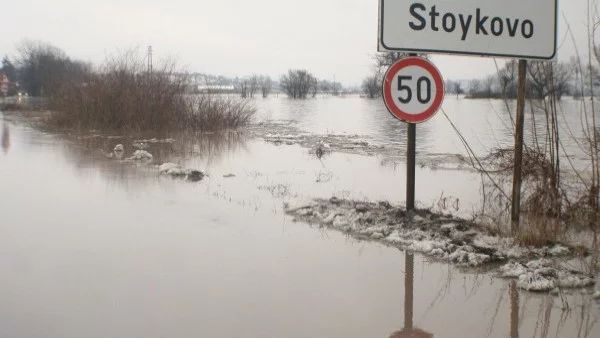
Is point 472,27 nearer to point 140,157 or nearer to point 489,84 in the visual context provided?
point 489,84

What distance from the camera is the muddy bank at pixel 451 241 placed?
14.8 feet

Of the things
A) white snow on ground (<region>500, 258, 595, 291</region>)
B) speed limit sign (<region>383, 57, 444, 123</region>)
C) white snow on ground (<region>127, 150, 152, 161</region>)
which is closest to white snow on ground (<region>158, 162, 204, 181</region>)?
white snow on ground (<region>127, 150, 152, 161</region>)

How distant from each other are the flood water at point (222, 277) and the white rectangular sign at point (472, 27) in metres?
2.27

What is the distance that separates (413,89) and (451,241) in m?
1.79

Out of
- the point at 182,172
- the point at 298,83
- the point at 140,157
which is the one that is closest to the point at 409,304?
the point at 182,172

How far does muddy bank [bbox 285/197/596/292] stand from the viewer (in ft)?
14.8

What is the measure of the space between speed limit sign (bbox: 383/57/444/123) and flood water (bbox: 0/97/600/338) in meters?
1.59

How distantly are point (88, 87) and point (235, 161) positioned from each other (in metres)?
14.8

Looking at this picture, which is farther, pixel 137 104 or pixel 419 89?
pixel 137 104

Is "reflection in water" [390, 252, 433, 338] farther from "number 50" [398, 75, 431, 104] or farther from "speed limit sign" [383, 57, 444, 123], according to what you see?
"number 50" [398, 75, 431, 104]

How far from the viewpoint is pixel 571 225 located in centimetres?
651

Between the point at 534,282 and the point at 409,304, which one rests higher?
the point at 534,282

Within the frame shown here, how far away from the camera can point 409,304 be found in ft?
13.7

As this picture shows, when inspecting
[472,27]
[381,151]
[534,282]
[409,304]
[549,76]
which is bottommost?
[409,304]
